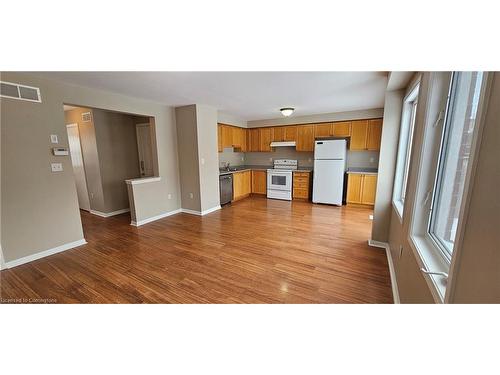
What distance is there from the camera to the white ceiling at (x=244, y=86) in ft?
7.83

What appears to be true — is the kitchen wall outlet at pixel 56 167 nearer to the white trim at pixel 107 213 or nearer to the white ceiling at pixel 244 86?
the white ceiling at pixel 244 86

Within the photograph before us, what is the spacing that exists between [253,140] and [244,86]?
11.1ft

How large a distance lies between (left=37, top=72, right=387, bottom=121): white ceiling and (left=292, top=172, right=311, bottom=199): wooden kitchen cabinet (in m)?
1.95

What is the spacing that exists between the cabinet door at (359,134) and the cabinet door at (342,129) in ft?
0.29

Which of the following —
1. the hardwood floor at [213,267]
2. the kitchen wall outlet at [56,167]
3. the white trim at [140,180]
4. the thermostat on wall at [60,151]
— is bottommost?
the hardwood floor at [213,267]

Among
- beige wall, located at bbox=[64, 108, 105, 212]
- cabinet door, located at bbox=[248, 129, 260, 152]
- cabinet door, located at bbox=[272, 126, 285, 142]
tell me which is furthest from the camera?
cabinet door, located at bbox=[248, 129, 260, 152]

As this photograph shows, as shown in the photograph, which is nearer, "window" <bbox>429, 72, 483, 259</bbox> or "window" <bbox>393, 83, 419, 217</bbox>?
"window" <bbox>429, 72, 483, 259</bbox>

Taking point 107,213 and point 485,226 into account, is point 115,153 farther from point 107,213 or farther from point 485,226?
point 485,226

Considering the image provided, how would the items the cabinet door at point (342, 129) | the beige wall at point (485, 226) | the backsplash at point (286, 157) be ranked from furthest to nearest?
the backsplash at point (286, 157)
the cabinet door at point (342, 129)
the beige wall at point (485, 226)

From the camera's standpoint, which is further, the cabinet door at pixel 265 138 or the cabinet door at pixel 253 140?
the cabinet door at pixel 253 140

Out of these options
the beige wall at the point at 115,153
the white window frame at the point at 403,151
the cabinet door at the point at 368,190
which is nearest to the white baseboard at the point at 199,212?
the beige wall at the point at 115,153

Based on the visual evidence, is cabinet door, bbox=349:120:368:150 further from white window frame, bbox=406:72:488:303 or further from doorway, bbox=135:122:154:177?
doorway, bbox=135:122:154:177

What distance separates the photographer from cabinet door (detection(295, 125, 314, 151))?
17.6 ft

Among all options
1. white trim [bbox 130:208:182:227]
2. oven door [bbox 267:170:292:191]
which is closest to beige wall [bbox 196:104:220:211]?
white trim [bbox 130:208:182:227]
